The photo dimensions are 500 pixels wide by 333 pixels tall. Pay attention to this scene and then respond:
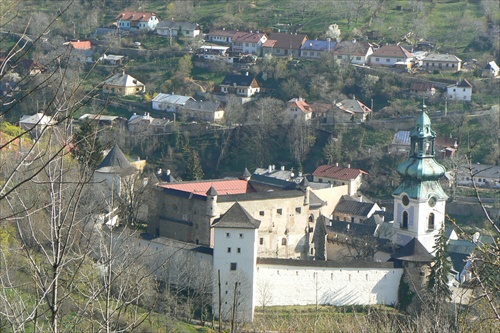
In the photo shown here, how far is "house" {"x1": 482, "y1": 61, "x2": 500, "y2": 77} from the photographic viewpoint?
54.4m

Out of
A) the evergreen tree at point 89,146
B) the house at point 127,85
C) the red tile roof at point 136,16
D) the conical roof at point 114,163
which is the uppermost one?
the evergreen tree at point 89,146

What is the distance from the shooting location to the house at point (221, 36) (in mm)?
64875

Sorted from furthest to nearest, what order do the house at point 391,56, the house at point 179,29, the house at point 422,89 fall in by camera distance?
the house at point 179,29, the house at point 391,56, the house at point 422,89

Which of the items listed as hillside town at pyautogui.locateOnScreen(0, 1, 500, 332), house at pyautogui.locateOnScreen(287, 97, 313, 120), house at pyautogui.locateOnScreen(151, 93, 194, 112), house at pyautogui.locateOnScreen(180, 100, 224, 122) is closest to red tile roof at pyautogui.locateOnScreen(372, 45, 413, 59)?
hillside town at pyautogui.locateOnScreen(0, 1, 500, 332)

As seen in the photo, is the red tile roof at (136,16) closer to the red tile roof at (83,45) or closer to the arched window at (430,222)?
the red tile roof at (83,45)

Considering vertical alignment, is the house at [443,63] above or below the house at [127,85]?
above

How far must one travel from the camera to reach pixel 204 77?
58.7 metres

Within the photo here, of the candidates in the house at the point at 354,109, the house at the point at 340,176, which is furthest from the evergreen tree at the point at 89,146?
the house at the point at 354,109

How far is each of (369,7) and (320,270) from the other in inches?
1705

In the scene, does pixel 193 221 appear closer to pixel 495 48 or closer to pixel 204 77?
Answer: pixel 204 77

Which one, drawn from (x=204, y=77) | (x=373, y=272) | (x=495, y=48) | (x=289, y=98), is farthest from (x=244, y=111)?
(x=373, y=272)

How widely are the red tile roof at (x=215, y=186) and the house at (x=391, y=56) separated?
2415 centimetres

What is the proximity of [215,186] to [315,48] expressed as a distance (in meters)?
28.3

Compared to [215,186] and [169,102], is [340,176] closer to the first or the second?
[215,186]
